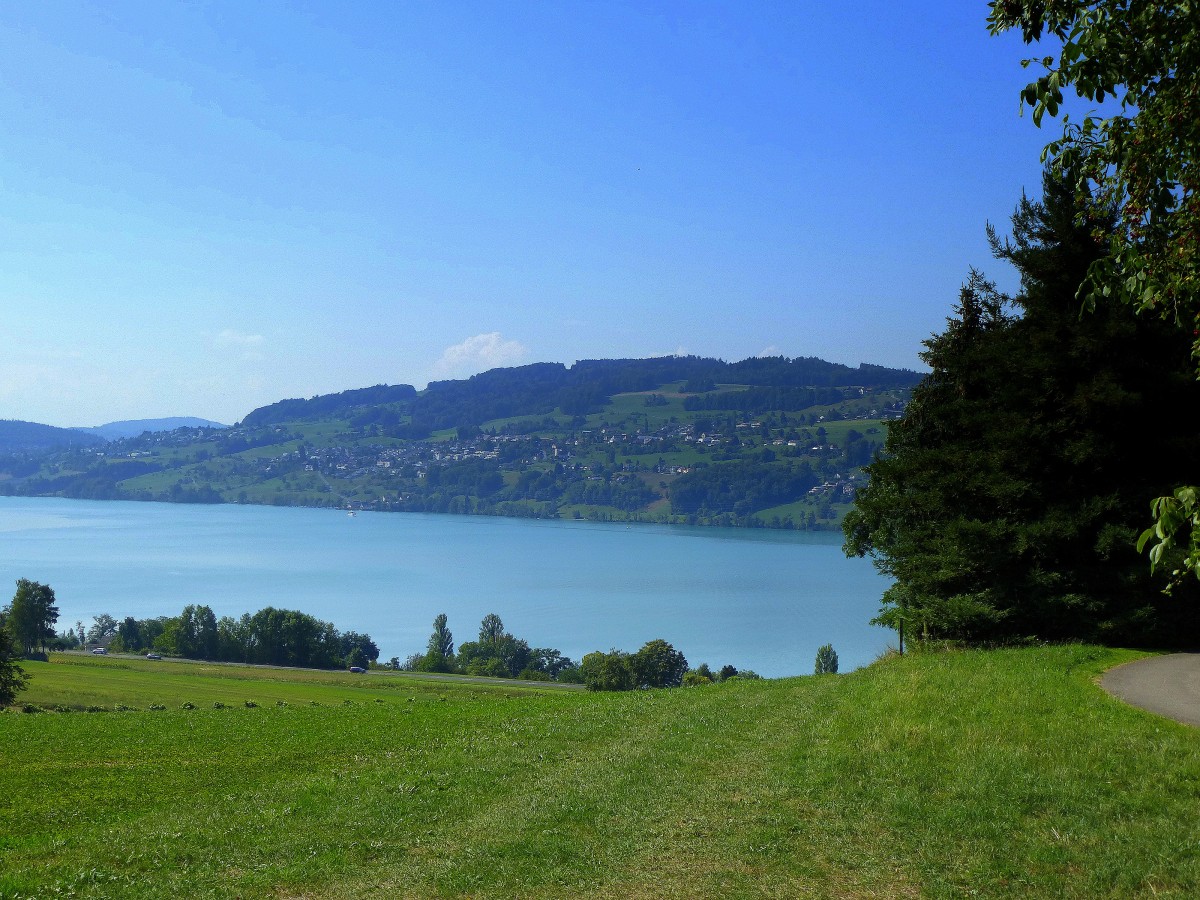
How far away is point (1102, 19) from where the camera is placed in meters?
5.09

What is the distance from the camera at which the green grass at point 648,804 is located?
6609 millimetres

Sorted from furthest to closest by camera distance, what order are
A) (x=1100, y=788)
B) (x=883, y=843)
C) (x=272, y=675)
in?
(x=272, y=675), (x=1100, y=788), (x=883, y=843)

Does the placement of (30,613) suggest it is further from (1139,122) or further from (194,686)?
(1139,122)

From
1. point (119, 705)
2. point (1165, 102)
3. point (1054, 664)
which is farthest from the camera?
point (119, 705)

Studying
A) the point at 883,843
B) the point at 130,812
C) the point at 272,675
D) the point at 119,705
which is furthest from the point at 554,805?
the point at 272,675

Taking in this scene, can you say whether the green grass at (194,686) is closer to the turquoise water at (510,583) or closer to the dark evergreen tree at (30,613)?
the dark evergreen tree at (30,613)

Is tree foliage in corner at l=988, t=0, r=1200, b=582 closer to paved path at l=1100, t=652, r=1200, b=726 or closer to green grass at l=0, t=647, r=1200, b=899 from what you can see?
→ green grass at l=0, t=647, r=1200, b=899

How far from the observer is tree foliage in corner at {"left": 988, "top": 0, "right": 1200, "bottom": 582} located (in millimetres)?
5086

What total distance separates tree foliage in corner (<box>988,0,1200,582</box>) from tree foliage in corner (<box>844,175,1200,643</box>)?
12793mm

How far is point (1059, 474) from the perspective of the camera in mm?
19562

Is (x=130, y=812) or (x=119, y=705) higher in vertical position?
(x=130, y=812)

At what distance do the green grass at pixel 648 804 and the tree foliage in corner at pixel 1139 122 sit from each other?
3.16 m

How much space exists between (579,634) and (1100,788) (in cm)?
7803

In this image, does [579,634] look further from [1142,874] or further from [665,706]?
[1142,874]
